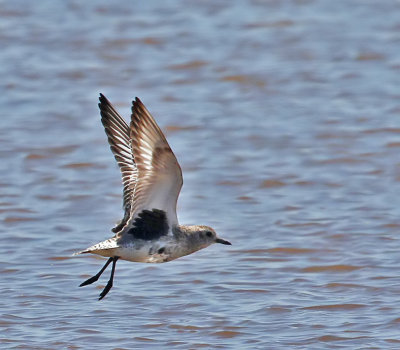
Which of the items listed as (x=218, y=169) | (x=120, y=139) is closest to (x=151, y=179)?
(x=120, y=139)

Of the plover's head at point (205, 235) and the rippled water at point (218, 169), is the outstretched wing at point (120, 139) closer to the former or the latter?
the plover's head at point (205, 235)

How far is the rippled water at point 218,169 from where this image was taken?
740 centimetres

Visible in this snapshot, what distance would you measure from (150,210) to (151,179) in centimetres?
25

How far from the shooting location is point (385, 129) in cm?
1145

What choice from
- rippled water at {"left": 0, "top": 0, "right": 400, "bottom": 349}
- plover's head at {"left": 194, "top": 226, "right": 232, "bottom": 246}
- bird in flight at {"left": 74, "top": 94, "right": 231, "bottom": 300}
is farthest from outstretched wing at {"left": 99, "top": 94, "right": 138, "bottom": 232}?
rippled water at {"left": 0, "top": 0, "right": 400, "bottom": 349}

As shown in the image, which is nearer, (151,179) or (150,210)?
(151,179)

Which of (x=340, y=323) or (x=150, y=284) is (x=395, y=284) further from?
(x=150, y=284)

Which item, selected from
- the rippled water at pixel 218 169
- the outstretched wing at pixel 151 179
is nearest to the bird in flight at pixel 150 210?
the outstretched wing at pixel 151 179

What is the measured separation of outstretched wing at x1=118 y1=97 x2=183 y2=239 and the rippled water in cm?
76

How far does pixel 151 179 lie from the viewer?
21.9 feet

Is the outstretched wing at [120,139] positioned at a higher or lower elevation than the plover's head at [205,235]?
higher

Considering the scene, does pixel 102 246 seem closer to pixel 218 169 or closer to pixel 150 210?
pixel 150 210

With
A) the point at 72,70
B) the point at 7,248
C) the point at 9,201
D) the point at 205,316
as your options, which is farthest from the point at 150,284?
the point at 72,70

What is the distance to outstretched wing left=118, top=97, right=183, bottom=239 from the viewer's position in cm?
649
